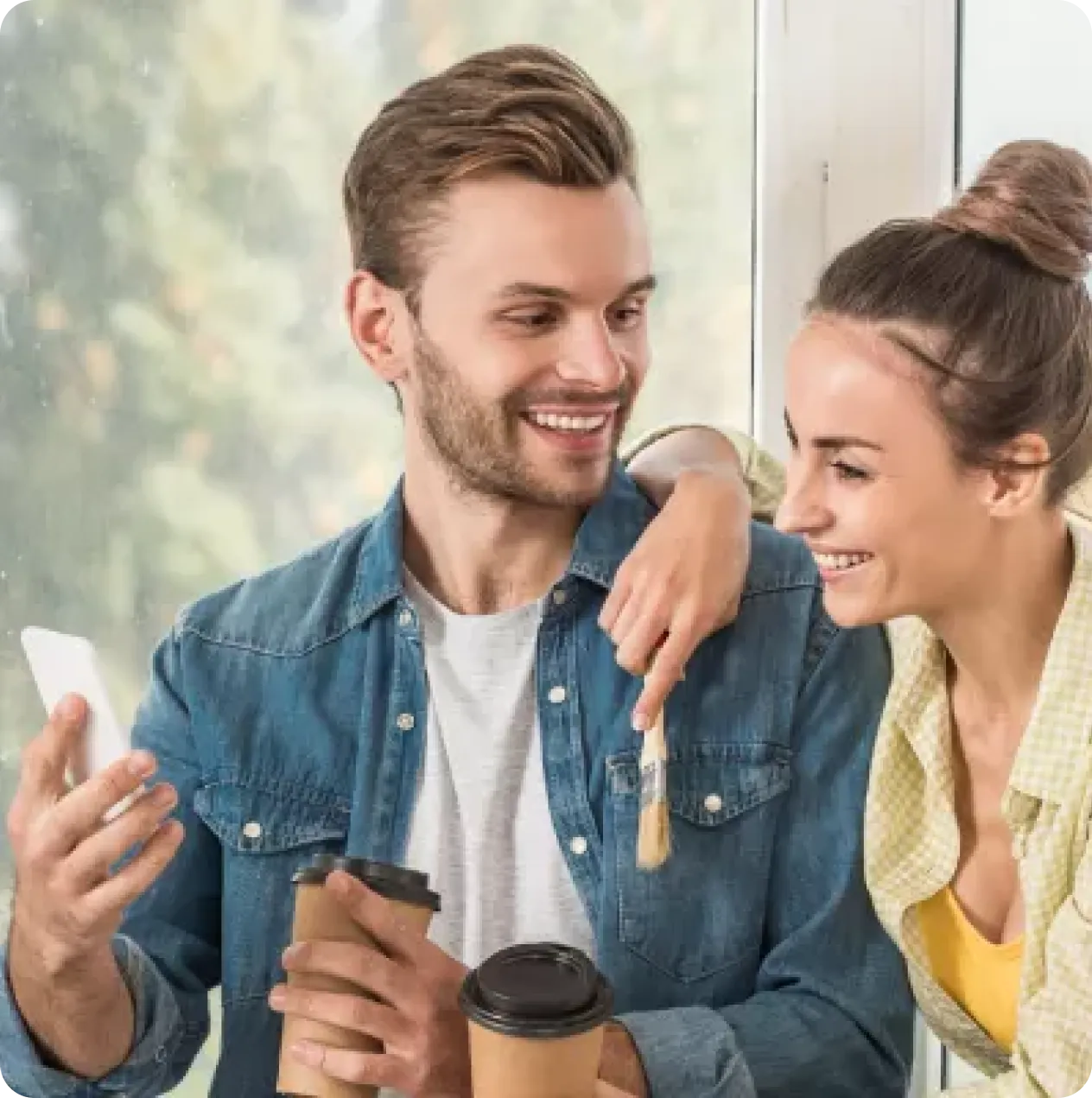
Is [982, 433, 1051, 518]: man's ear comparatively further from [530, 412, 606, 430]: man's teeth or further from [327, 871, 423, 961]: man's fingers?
[327, 871, 423, 961]: man's fingers

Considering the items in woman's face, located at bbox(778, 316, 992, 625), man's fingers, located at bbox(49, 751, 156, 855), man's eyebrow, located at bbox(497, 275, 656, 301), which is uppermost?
man's eyebrow, located at bbox(497, 275, 656, 301)

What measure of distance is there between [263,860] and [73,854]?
284 mm

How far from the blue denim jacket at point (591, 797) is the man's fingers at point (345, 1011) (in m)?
0.26

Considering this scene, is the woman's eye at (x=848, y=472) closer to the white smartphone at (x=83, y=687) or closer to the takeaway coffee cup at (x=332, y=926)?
the takeaway coffee cup at (x=332, y=926)

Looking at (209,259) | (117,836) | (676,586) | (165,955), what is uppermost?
(209,259)

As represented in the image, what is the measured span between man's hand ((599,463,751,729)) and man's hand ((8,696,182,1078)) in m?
0.36

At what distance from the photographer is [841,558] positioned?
116 centimetres

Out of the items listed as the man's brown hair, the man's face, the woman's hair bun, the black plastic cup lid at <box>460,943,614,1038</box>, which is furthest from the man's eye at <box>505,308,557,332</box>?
the black plastic cup lid at <box>460,943,614,1038</box>

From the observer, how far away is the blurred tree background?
1574mm

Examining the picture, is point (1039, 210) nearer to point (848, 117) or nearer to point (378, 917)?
point (848, 117)

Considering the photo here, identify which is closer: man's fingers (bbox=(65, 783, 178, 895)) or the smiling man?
man's fingers (bbox=(65, 783, 178, 895))

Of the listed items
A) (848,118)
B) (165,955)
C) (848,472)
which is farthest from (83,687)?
(848,118)

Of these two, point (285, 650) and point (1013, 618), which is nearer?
point (1013, 618)

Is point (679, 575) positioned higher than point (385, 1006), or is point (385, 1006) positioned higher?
point (679, 575)
